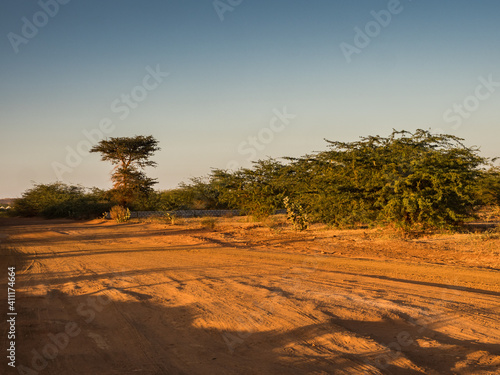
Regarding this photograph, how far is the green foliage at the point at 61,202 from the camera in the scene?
39062 millimetres

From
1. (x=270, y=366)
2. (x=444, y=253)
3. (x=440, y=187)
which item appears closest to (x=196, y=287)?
(x=270, y=366)

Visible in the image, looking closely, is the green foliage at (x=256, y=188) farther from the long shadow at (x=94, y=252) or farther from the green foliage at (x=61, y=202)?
the green foliage at (x=61, y=202)

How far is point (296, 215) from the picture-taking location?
66.6ft

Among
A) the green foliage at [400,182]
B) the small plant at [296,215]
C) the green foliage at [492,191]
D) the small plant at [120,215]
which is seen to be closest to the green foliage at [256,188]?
the small plant at [296,215]

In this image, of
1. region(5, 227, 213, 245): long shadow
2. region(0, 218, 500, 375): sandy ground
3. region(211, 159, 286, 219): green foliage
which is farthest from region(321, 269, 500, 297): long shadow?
region(211, 159, 286, 219): green foliage

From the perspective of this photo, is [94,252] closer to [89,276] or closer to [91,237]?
[89,276]

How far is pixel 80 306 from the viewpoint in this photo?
6.22 metres

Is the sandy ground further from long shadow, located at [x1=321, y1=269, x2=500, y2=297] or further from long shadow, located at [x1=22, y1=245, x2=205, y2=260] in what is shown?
long shadow, located at [x1=22, y1=245, x2=205, y2=260]

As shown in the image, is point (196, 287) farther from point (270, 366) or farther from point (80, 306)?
point (270, 366)

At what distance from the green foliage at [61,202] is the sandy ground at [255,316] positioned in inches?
1171

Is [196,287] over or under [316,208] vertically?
under

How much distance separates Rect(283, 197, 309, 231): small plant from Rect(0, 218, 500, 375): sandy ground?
29.9ft

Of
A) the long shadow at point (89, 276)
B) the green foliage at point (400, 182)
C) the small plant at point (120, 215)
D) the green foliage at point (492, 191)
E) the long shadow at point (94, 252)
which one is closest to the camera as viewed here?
the long shadow at point (89, 276)

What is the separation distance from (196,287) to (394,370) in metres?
4.12
